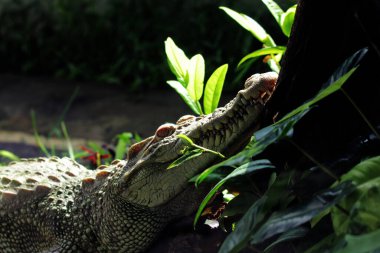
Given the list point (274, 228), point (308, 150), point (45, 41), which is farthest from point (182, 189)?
point (45, 41)

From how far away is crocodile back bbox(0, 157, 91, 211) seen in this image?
118 inches

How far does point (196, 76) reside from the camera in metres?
2.64

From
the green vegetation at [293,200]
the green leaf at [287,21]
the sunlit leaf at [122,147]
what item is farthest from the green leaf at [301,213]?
the sunlit leaf at [122,147]

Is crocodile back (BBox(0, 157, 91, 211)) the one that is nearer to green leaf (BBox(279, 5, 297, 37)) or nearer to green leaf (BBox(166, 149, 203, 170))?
green leaf (BBox(166, 149, 203, 170))

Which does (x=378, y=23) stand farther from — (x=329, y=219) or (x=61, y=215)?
(x=61, y=215)

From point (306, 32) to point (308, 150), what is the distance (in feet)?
1.17

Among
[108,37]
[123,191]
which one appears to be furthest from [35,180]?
[108,37]

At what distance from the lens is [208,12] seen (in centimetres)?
748

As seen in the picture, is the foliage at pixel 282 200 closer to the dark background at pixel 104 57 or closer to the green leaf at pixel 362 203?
the green leaf at pixel 362 203

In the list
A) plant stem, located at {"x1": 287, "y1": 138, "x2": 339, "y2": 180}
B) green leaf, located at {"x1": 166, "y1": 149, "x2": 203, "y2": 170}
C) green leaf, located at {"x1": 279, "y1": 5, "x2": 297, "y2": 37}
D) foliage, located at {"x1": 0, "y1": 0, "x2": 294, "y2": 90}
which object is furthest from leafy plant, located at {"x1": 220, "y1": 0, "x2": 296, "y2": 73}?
foliage, located at {"x1": 0, "y1": 0, "x2": 294, "y2": 90}

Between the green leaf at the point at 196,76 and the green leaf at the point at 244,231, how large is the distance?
0.84m

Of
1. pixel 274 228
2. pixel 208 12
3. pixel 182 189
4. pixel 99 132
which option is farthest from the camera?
pixel 208 12

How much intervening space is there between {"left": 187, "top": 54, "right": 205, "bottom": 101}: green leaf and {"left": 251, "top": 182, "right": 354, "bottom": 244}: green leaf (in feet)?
3.04

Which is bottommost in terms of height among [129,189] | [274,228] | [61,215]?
[61,215]
